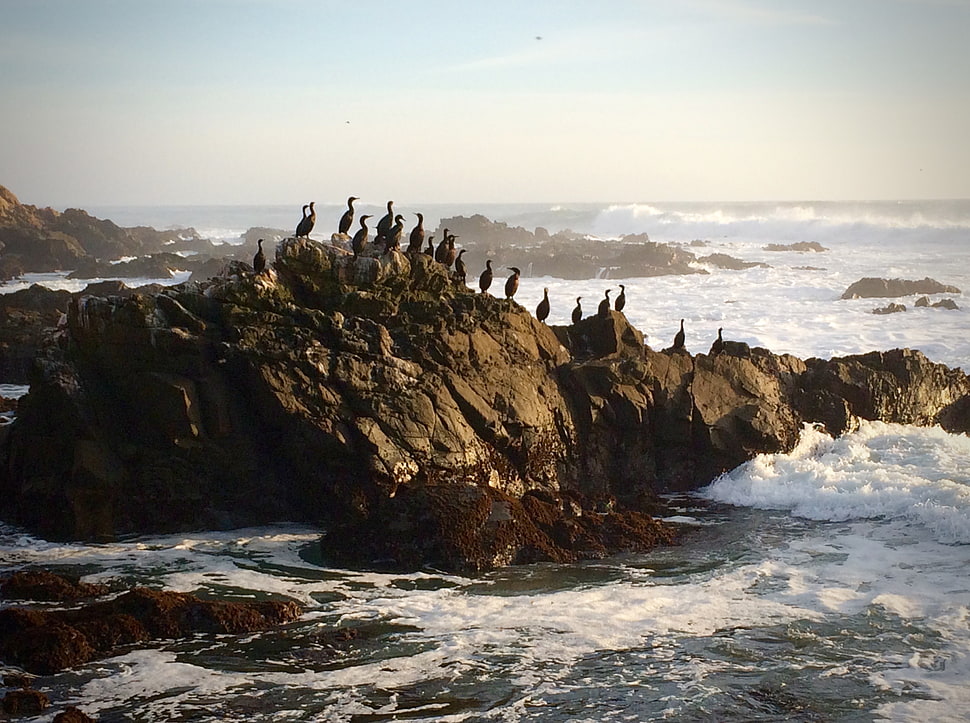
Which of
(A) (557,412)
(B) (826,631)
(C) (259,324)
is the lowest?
(B) (826,631)

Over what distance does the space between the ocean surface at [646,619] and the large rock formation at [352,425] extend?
0.52m

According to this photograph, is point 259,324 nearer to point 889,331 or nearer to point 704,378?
point 704,378

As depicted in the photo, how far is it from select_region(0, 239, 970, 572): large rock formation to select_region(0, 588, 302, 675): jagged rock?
2365 mm

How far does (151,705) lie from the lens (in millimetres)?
9789

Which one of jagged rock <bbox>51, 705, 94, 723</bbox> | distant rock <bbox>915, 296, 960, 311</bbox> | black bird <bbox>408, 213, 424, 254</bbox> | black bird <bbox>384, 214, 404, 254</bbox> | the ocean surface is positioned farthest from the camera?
distant rock <bbox>915, 296, 960, 311</bbox>

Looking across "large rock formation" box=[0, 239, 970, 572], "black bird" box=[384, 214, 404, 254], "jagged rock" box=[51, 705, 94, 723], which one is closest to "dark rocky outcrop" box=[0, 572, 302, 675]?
"jagged rock" box=[51, 705, 94, 723]

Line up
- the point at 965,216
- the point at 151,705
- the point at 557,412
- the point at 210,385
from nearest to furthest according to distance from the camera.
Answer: the point at 151,705, the point at 210,385, the point at 557,412, the point at 965,216

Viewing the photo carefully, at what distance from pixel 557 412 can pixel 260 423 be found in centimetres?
476

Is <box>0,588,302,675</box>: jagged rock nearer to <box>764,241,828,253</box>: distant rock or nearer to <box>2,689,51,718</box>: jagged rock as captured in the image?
<box>2,689,51,718</box>: jagged rock

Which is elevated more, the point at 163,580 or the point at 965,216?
the point at 965,216

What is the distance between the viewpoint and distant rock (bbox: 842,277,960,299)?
41.8 metres

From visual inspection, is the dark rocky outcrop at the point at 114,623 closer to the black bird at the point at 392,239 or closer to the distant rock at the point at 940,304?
the black bird at the point at 392,239

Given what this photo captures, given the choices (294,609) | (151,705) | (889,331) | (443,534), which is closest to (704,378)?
(443,534)

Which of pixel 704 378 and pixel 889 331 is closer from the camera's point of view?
pixel 704 378
